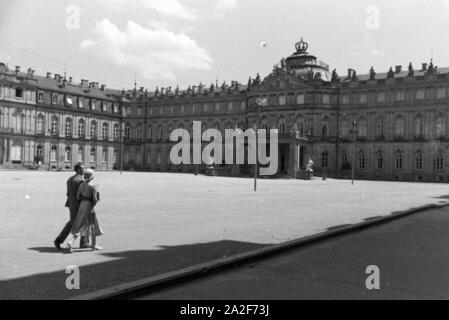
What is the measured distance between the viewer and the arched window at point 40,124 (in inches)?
3430

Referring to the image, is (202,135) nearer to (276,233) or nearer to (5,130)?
(5,130)

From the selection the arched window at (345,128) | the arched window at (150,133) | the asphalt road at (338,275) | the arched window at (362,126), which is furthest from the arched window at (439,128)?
the asphalt road at (338,275)

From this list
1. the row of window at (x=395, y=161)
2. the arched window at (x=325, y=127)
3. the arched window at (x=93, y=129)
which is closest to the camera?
the row of window at (x=395, y=161)

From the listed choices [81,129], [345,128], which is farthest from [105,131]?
[345,128]

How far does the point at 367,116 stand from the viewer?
79.5 meters

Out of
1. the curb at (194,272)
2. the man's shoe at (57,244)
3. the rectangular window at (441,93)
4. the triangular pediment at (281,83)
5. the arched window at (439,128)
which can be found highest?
the triangular pediment at (281,83)

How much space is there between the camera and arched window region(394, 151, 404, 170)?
2987 inches

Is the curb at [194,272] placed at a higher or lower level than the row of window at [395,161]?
lower

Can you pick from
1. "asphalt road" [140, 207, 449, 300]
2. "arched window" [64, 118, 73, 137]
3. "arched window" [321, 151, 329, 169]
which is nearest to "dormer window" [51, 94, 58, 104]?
"arched window" [64, 118, 73, 137]

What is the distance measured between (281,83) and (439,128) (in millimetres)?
26049

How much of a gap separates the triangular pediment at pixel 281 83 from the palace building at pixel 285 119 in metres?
0.17

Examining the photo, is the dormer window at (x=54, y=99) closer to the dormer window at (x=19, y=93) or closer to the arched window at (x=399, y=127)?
the dormer window at (x=19, y=93)
